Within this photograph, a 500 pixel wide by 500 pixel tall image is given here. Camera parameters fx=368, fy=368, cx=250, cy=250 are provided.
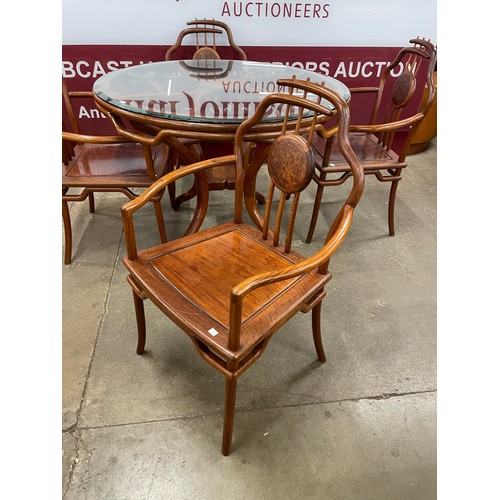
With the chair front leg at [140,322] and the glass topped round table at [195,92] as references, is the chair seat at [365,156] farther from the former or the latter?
the chair front leg at [140,322]

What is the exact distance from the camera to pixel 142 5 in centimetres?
244

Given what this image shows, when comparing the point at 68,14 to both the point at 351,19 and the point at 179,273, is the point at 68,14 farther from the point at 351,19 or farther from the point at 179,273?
the point at 179,273

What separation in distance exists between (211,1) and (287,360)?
7.77 feet

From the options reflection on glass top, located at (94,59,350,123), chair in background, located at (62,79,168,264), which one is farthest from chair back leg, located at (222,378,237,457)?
reflection on glass top, located at (94,59,350,123)

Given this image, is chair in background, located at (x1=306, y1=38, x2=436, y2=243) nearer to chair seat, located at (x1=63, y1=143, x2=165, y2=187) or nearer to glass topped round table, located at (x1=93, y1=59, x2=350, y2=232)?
glass topped round table, located at (x1=93, y1=59, x2=350, y2=232)

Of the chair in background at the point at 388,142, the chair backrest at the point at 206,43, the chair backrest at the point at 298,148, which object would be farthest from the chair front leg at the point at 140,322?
the chair backrest at the point at 206,43

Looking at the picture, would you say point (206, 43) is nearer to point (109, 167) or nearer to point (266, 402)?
point (109, 167)

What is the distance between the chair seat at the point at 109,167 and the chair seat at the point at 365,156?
0.92 meters

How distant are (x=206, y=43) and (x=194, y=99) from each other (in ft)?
3.54

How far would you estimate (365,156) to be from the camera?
86.1 inches

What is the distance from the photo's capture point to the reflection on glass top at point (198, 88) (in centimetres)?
159

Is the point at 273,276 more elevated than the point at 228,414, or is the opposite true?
the point at 273,276

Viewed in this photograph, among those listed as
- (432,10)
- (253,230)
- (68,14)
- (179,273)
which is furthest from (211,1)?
(179,273)

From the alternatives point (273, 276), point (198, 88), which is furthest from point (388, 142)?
point (273, 276)
